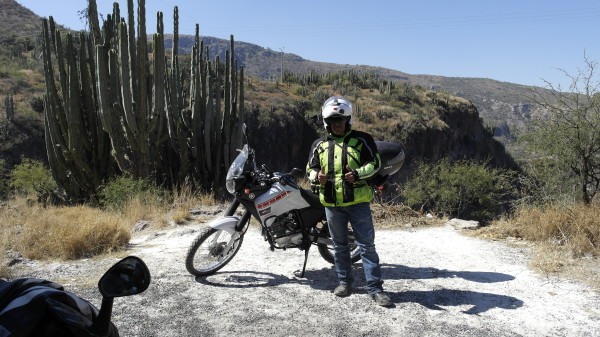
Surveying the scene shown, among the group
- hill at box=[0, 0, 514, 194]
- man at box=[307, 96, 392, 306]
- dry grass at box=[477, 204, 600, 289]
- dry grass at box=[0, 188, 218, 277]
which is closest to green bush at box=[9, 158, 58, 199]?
hill at box=[0, 0, 514, 194]

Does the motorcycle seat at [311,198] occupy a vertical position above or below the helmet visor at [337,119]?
below

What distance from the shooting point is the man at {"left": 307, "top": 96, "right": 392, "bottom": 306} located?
3.98 metres

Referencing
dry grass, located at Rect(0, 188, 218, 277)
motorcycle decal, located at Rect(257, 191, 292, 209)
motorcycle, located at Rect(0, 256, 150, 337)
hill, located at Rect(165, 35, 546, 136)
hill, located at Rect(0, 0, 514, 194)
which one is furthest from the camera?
hill, located at Rect(165, 35, 546, 136)

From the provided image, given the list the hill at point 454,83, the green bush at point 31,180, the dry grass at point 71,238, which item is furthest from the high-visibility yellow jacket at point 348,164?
the hill at point 454,83

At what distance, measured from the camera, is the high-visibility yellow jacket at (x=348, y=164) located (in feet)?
13.0

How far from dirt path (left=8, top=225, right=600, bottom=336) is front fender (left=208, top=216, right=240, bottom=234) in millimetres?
574

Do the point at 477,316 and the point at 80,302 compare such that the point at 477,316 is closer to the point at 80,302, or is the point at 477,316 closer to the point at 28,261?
the point at 80,302

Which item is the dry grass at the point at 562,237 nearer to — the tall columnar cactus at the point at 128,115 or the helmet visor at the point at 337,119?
the helmet visor at the point at 337,119

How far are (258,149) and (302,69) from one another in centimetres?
14389

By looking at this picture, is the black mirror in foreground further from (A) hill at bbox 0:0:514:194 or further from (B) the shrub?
(B) the shrub

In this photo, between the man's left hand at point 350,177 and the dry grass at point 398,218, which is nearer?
the man's left hand at point 350,177

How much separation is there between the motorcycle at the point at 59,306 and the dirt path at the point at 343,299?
2179 mm

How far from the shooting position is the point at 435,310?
12.9ft

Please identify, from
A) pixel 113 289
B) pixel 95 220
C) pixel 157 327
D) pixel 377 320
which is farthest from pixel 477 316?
pixel 95 220
